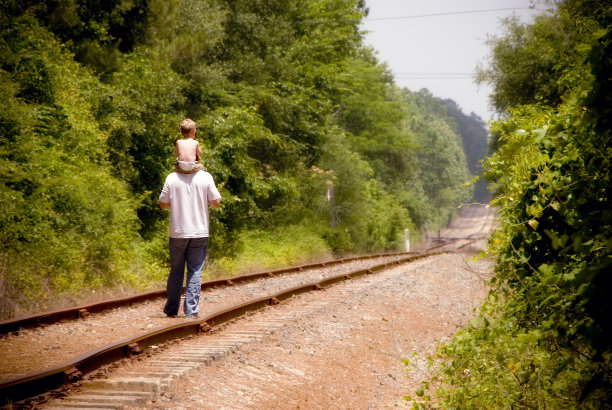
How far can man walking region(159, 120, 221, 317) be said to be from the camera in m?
6.66

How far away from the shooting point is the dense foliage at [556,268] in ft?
7.16

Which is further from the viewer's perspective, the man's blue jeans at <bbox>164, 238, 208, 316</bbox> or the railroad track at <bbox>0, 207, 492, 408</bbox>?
the man's blue jeans at <bbox>164, 238, 208, 316</bbox>

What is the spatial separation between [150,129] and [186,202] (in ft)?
32.0

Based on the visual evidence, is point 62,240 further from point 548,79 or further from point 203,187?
point 548,79

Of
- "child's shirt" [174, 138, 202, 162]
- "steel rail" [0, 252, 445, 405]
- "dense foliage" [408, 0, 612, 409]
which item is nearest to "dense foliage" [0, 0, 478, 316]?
"steel rail" [0, 252, 445, 405]

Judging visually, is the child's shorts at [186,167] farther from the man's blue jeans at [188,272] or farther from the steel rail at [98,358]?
the steel rail at [98,358]

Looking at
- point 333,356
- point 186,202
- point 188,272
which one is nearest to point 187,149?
point 186,202

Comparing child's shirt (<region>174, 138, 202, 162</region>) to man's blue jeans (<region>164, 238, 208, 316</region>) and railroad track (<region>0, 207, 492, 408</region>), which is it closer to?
man's blue jeans (<region>164, 238, 208, 316</region>)

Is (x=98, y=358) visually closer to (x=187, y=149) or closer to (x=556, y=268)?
(x=187, y=149)

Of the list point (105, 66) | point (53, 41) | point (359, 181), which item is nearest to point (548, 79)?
point (359, 181)

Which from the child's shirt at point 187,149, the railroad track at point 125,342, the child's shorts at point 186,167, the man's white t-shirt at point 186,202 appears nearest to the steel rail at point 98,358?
the railroad track at point 125,342

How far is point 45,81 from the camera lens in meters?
12.6

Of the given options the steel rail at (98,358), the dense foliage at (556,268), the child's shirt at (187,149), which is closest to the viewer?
the dense foliage at (556,268)

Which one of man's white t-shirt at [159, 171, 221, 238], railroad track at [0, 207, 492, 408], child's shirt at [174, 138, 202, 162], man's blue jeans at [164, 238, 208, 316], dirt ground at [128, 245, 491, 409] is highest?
child's shirt at [174, 138, 202, 162]
